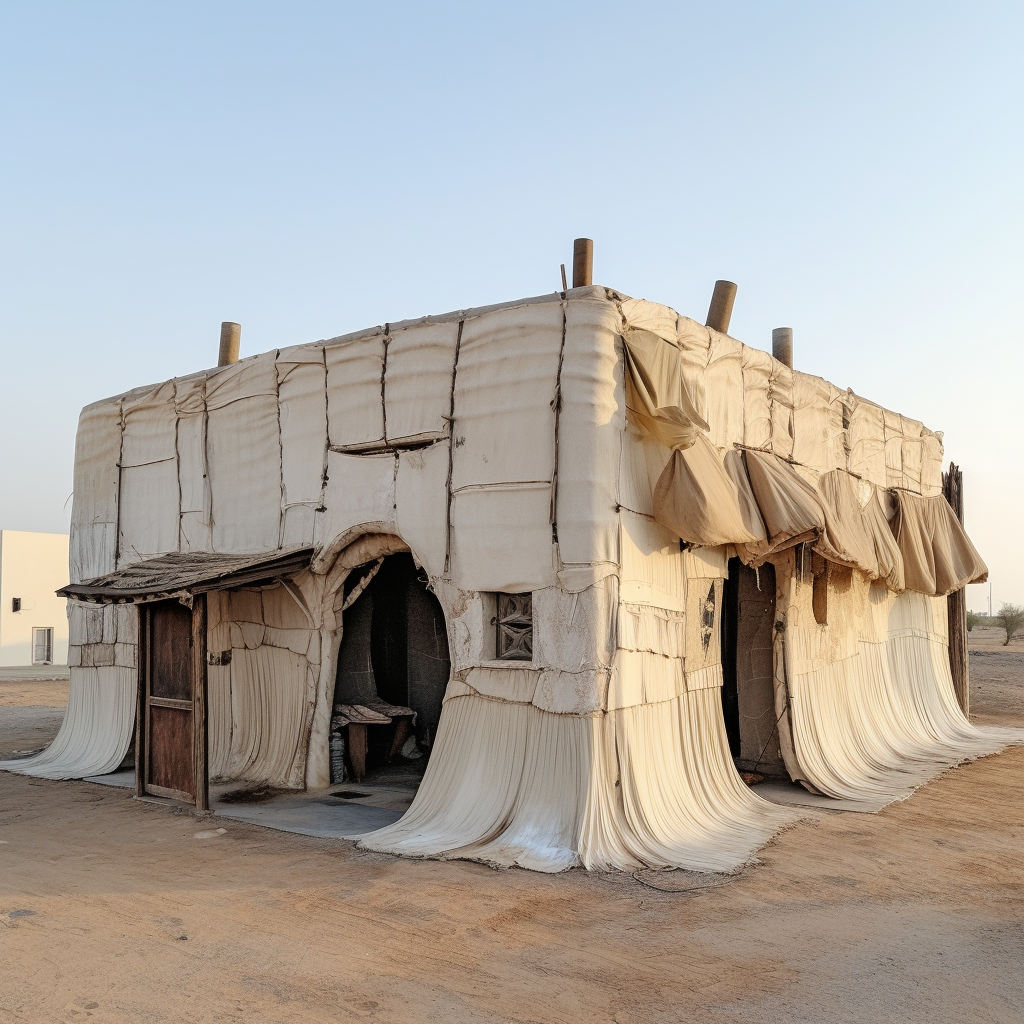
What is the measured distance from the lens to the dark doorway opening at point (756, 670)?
1039cm

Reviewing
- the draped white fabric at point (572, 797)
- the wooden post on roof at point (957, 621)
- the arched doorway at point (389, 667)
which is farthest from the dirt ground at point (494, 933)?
the wooden post on roof at point (957, 621)

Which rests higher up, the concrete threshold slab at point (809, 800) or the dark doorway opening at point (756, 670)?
the dark doorway opening at point (756, 670)

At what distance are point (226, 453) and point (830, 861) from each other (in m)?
7.20

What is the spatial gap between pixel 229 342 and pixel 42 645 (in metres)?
25.1

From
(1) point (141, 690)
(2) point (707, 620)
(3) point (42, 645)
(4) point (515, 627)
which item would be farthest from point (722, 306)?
(3) point (42, 645)

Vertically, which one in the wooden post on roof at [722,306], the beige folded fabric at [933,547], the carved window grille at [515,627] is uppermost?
the wooden post on roof at [722,306]

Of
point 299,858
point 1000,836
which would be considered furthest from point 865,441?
point 299,858

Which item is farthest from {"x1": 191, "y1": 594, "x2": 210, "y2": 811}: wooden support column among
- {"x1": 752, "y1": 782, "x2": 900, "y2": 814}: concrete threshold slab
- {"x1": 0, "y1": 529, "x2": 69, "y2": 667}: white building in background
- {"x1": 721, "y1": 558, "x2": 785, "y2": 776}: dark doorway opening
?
{"x1": 0, "y1": 529, "x2": 69, "y2": 667}: white building in background

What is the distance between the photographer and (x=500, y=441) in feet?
26.9

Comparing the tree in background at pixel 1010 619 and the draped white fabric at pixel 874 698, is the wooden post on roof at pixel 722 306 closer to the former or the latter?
the draped white fabric at pixel 874 698

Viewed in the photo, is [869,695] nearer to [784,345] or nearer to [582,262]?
[784,345]

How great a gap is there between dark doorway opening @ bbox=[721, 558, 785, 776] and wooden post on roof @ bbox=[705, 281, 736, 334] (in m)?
2.37

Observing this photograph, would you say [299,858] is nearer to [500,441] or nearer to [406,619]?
[500,441]

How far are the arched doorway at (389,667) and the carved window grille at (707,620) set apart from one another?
2796 millimetres
